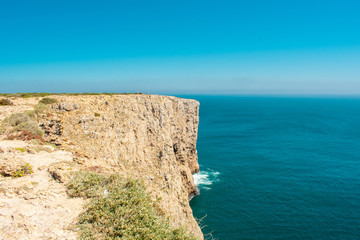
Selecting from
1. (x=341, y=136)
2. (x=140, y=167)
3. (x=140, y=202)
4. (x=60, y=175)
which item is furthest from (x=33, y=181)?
(x=341, y=136)

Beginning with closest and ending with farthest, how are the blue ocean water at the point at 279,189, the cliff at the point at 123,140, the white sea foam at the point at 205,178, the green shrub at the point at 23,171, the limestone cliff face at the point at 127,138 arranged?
the green shrub at the point at 23,171 → the cliff at the point at 123,140 → the limestone cliff face at the point at 127,138 → the blue ocean water at the point at 279,189 → the white sea foam at the point at 205,178

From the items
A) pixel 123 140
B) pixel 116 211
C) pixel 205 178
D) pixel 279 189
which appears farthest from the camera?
pixel 205 178

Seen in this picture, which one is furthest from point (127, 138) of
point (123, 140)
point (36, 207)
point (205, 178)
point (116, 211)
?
point (205, 178)

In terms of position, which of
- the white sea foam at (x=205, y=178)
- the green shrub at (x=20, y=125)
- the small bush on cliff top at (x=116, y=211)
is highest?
the green shrub at (x=20, y=125)

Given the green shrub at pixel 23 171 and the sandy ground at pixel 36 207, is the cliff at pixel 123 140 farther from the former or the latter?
the green shrub at pixel 23 171

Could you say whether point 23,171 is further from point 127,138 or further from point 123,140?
point 127,138

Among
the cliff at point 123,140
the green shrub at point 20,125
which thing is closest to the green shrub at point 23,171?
the cliff at point 123,140
